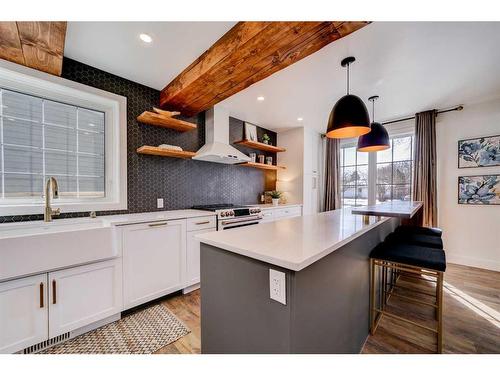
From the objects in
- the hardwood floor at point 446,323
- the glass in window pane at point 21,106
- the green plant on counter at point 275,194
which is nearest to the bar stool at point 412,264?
the hardwood floor at point 446,323

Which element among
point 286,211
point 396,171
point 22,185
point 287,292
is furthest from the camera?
point 396,171

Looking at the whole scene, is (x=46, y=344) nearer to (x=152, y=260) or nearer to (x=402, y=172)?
(x=152, y=260)

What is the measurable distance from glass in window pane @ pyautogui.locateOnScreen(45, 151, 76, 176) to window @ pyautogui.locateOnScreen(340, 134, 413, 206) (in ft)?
15.9

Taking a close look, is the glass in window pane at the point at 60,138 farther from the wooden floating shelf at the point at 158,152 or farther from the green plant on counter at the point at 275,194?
the green plant on counter at the point at 275,194

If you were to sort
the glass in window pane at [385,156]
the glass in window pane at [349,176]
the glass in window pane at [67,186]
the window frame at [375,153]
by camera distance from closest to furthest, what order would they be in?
the glass in window pane at [67,186] < the window frame at [375,153] < the glass in window pane at [385,156] < the glass in window pane at [349,176]

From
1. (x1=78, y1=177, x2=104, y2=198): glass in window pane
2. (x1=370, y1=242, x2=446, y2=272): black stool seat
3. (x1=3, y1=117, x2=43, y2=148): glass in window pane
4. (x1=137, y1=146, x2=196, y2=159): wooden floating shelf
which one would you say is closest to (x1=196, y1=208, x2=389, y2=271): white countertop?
(x1=370, y1=242, x2=446, y2=272): black stool seat

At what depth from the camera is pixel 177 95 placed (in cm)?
238

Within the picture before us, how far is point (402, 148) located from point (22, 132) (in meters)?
5.59

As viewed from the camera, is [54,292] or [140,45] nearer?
[54,292]

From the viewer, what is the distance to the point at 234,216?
2.77 meters

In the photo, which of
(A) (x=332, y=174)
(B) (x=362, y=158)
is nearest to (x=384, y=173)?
(B) (x=362, y=158)

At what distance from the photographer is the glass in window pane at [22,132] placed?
1.84 metres
